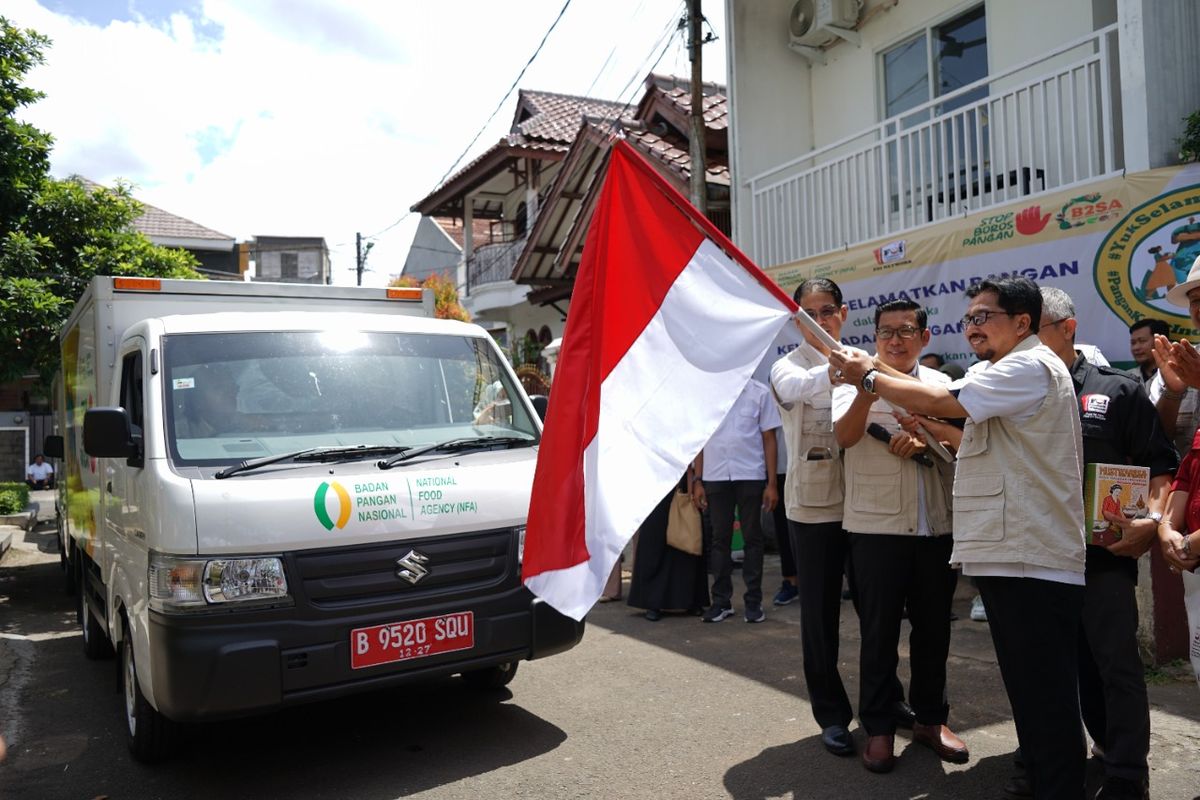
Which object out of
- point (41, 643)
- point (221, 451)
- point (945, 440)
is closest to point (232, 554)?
point (221, 451)

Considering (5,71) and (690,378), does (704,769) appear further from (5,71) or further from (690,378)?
(5,71)

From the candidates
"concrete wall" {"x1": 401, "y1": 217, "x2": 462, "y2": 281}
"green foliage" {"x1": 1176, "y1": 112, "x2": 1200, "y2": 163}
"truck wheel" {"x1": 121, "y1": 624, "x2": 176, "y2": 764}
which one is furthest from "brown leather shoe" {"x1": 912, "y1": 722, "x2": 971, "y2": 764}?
"concrete wall" {"x1": 401, "y1": 217, "x2": 462, "y2": 281}

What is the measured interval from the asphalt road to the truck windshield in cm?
151

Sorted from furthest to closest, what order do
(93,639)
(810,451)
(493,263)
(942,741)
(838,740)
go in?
(493,263) < (93,639) < (810,451) < (838,740) < (942,741)

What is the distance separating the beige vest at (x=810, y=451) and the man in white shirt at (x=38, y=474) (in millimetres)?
25548

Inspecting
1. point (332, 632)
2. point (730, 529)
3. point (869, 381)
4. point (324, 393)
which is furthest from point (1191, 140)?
point (332, 632)

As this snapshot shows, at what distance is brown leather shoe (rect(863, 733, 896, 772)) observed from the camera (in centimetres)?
385

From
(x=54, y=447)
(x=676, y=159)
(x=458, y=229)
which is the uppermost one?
(x=458, y=229)

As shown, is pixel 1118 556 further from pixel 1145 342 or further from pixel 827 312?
pixel 1145 342

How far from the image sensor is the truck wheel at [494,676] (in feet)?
17.0

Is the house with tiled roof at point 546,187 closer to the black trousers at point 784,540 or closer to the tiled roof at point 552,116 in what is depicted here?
the tiled roof at point 552,116

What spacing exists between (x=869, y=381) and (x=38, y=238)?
28.7 ft

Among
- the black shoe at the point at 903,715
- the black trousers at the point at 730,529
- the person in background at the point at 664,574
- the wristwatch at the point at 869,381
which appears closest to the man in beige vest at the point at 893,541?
the black shoe at the point at 903,715

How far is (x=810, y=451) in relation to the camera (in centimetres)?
419
